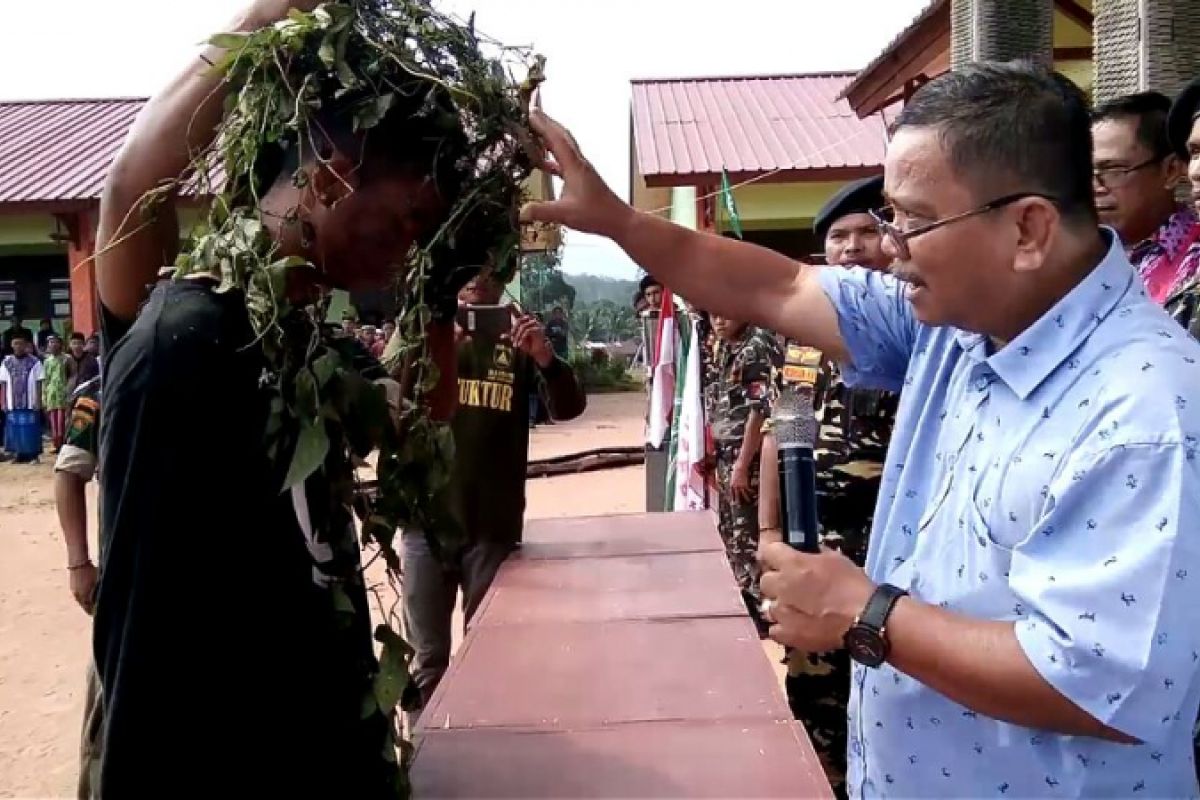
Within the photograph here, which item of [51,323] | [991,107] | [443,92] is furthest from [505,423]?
[51,323]

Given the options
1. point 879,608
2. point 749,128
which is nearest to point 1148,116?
point 879,608

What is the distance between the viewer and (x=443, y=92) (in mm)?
1486

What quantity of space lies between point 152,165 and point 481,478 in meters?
2.61

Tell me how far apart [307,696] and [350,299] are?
2.28ft

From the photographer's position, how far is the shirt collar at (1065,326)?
1317 millimetres

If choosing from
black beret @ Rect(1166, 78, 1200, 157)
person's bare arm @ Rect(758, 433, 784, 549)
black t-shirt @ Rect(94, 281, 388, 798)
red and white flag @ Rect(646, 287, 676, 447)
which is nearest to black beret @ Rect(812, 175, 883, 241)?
person's bare arm @ Rect(758, 433, 784, 549)

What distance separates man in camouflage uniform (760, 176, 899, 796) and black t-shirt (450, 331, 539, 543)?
1.01 m

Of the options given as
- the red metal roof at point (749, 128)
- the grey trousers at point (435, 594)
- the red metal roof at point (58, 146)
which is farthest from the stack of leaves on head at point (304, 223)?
the red metal roof at point (58, 146)

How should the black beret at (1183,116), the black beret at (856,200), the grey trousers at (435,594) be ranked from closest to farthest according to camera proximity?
the black beret at (1183,116) < the black beret at (856,200) < the grey trousers at (435,594)

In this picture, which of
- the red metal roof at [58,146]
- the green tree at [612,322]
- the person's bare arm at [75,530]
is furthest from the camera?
the green tree at [612,322]

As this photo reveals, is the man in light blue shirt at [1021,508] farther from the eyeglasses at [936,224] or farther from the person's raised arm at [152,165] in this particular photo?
the person's raised arm at [152,165]

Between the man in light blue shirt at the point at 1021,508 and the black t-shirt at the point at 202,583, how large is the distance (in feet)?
2.07

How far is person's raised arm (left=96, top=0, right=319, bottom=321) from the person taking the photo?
1.49 m

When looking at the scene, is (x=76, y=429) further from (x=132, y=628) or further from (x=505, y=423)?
(x=132, y=628)
